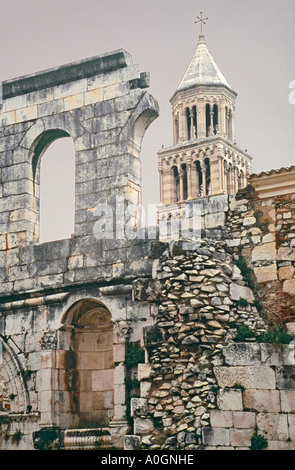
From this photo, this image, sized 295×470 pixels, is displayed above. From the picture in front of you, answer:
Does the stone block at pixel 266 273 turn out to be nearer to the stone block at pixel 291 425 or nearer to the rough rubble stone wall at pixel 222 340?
the rough rubble stone wall at pixel 222 340

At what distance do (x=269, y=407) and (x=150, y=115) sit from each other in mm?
5815

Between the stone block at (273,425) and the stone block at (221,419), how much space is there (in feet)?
1.22

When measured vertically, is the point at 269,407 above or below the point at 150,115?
below

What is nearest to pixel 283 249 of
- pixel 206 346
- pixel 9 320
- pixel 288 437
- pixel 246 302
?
pixel 246 302

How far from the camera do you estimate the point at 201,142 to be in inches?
2685

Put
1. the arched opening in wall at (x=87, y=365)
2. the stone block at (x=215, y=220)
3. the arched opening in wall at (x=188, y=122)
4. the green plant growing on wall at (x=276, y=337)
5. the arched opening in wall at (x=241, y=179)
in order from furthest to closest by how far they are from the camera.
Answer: the arched opening in wall at (x=241, y=179)
the arched opening in wall at (x=188, y=122)
the arched opening in wall at (x=87, y=365)
the stone block at (x=215, y=220)
the green plant growing on wall at (x=276, y=337)

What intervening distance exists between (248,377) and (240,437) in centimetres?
80

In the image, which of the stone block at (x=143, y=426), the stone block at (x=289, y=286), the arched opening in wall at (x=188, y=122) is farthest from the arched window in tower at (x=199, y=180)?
the stone block at (x=143, y=426)

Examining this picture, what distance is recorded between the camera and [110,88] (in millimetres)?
15047

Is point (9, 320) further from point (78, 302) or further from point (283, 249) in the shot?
point (283, 249)

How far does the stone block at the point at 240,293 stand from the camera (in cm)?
1235

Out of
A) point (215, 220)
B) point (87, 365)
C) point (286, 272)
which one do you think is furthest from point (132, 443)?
point (215, 220)

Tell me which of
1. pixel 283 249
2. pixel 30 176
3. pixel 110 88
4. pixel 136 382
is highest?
pixel 110 88

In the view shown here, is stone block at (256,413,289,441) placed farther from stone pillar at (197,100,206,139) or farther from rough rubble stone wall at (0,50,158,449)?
stone pillar at (197,100,206,139)
